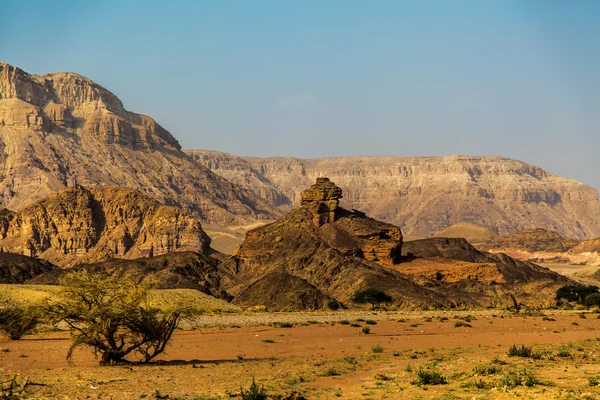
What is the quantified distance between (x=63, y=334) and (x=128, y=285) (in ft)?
61.1

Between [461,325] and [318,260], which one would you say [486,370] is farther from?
[318,260]

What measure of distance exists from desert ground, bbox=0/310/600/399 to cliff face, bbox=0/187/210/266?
123 meters

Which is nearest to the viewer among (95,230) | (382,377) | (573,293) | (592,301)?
(382,377)

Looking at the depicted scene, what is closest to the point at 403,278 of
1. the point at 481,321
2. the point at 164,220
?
the point at 481,321

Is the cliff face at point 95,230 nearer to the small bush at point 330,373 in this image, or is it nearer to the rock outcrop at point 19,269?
the rock outcrop at point 19,269

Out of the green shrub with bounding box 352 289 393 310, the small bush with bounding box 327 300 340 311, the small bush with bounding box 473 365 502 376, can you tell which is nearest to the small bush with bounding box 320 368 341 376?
the small bush with bounding box 473 365 502 376

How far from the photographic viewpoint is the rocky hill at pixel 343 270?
87.1 meters

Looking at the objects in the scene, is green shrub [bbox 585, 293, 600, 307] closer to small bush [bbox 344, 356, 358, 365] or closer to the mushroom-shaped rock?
the mushroom-shaped rock

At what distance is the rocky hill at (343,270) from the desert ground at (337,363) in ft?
97.0

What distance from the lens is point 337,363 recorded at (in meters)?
34.4

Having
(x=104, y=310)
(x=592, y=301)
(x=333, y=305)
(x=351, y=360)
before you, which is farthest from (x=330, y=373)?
(x=592, y=301)

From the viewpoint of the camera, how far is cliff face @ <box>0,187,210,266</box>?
177000 mm

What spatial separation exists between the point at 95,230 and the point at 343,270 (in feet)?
317

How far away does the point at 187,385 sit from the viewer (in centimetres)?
2802
